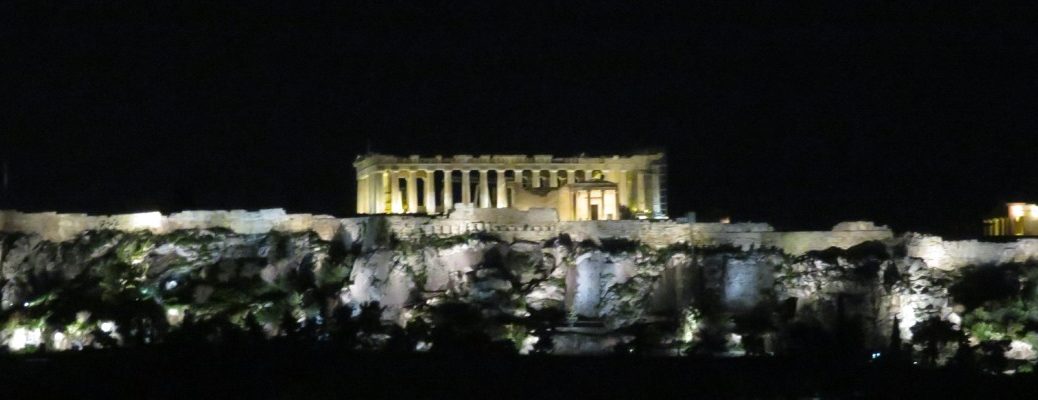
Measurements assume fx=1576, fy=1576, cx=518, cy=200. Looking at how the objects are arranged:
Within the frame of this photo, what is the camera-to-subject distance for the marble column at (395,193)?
3278 inches

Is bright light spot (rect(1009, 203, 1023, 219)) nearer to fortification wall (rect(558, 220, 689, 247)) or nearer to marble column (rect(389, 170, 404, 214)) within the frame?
fortification wall (rect(558, 220, 689, 247))

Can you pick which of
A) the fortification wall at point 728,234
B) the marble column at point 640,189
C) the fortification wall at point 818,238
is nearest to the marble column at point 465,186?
the marble column at point 640,189

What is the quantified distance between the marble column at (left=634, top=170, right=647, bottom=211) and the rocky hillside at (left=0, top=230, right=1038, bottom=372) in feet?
35.0

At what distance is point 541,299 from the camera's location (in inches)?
2739

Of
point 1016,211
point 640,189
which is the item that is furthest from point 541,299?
point 1016,211

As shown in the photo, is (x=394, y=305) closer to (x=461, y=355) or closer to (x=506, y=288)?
(x=506, y=288)

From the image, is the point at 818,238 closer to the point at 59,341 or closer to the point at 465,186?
the point at 465,186

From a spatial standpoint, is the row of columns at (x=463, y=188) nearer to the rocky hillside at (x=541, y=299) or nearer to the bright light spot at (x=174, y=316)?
the rocky hillside at (x=541, y=299)

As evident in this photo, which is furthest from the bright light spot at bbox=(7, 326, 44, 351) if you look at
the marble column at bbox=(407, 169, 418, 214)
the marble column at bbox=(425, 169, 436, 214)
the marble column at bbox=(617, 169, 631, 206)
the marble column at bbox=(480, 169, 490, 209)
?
the marble column at bbox=(617, 169, 631, 206)

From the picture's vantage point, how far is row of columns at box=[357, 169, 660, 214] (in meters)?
83.3

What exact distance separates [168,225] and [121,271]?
4737 millimetres

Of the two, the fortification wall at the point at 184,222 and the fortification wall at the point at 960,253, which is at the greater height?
the fortification wall at the point at 184,222

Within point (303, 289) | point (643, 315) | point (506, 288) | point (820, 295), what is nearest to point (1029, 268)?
point (820, 295)

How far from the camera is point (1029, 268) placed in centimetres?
7200
